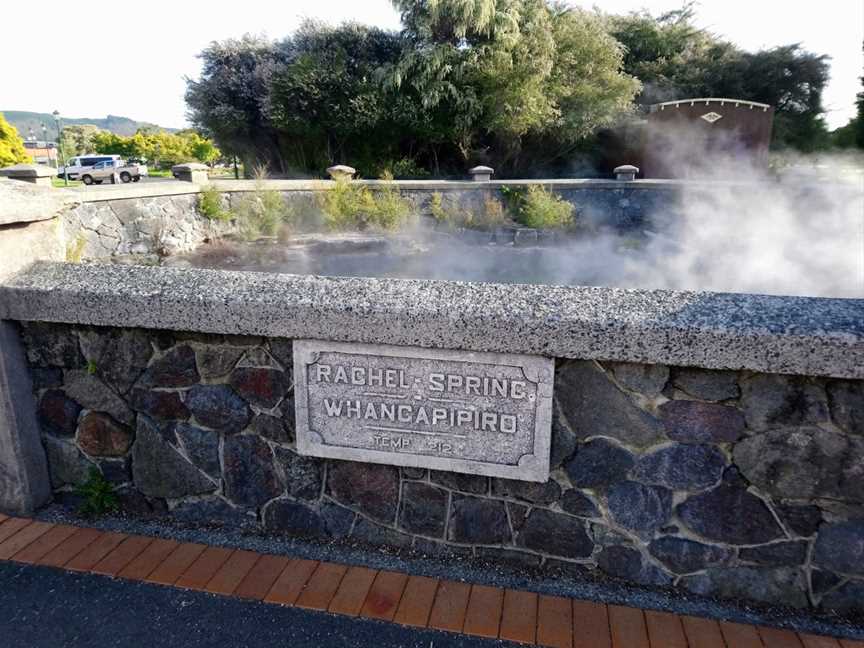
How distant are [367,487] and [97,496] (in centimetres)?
111

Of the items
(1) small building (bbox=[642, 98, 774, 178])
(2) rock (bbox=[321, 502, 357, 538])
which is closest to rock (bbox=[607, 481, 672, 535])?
(2) rock (bbox=[321, 502, 357, 538])

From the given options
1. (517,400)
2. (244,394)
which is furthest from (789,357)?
(244,394)

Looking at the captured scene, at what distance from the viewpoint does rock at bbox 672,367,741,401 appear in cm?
171

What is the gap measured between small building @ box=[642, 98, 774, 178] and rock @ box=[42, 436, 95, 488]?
17040 millimetres

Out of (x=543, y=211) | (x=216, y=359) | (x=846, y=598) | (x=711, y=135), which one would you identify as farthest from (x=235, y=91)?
(x=846, y=598)

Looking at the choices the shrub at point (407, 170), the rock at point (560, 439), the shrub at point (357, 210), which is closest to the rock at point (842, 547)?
the rock at point (560, 439)

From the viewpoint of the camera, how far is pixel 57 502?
2430mm

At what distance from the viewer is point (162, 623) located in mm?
1807

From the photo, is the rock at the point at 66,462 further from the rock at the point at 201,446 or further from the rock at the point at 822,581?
the rock at the point at 822,581

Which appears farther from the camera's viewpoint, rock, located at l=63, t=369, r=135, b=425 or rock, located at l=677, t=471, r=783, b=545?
rock, located at l=63, t=369, r=135, b=425

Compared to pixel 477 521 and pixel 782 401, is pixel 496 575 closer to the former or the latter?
pixel 477 521

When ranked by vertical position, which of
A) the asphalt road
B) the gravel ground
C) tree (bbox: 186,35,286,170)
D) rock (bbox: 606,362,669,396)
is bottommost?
the asphalt road

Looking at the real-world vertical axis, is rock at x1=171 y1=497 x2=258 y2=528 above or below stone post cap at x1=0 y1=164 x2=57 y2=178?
below

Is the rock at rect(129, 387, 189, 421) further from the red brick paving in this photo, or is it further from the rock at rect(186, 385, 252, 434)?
the red brick paving
